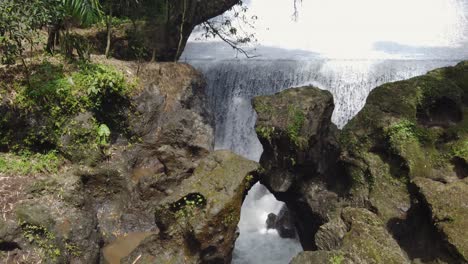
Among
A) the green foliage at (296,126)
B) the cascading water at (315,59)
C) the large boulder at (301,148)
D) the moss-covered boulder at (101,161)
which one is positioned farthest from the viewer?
the cascading water at (315,59)

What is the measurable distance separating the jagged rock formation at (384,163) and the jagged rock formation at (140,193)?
1.50m

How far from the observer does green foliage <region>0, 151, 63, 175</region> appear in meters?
8.35

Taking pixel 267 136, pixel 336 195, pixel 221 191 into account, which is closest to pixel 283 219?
pixel 336 195

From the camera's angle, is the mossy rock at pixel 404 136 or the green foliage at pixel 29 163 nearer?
the green foliage at pixel 29 163

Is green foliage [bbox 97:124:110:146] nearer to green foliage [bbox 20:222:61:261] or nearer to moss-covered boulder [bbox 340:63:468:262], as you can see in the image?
green foliage [bbox 20:222:61:261]

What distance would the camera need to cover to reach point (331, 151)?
10.5 metres

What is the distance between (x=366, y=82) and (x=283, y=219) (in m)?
6.20

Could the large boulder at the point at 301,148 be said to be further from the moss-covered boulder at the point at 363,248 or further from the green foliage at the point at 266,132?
the moss-covered boulder at the point at 363,248

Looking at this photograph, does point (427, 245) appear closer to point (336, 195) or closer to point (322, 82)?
point (336, 195)

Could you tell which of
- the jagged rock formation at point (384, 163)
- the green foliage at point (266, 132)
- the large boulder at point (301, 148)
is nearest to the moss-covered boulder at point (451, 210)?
the jagged rock formation at point (384, 163)

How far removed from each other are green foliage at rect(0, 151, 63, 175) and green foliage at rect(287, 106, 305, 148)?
536cm

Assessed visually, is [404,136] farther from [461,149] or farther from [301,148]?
[301,148]

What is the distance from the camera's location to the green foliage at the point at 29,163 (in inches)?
329

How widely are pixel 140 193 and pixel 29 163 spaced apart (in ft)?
8.60
